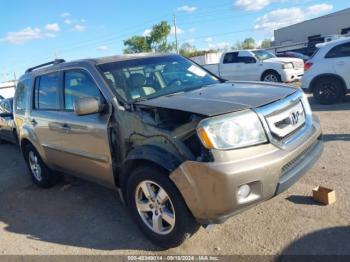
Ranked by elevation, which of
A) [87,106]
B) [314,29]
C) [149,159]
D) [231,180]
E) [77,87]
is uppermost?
[314,29]

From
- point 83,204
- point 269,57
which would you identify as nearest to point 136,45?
point 269,57

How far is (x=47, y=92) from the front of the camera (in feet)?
17.3

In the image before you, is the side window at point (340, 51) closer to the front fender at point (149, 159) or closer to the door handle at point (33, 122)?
the door handle at point (33, 122)

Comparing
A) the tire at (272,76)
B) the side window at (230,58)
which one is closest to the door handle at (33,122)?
the tire at (272,76)

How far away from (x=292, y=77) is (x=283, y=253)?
12.4 meters

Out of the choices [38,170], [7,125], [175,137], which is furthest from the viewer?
[7,125]

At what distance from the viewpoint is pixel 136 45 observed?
210 feet

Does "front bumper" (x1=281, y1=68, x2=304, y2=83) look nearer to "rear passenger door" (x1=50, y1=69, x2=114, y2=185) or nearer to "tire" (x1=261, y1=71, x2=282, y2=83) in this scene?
"tire" (x1=261, y1=71, x2=282, y2=83)

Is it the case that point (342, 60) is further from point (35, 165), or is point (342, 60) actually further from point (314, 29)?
point (314, 29)

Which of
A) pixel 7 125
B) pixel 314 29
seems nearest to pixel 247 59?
pixel 7 125

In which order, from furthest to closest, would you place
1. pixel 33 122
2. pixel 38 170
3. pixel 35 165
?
pixel 35 165, pixel 38 170, pixel 33 122

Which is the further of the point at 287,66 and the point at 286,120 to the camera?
the point at 287,66

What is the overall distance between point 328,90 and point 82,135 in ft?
A: 25.2

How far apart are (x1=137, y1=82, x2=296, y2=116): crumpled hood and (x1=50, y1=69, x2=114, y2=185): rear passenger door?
0.65 meters
